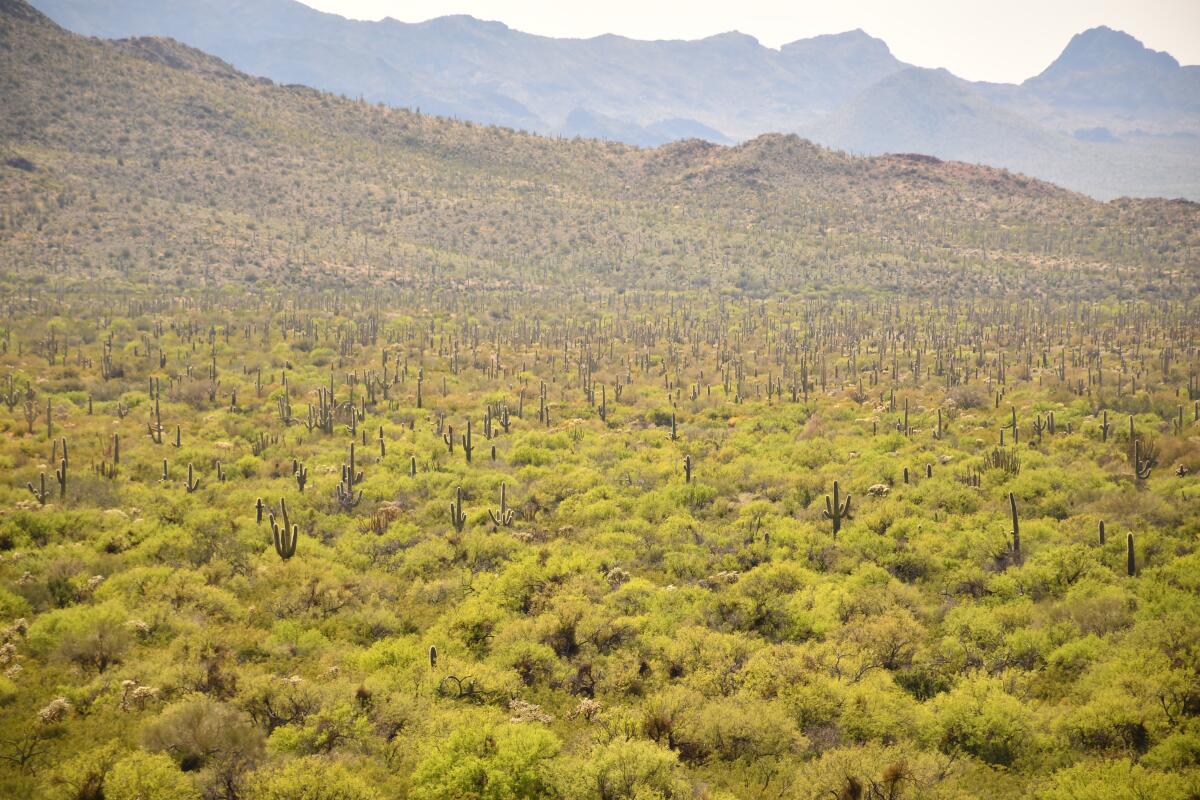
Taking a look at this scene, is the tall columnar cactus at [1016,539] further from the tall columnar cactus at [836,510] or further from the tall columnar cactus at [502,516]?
the tall columnar cactus at [502,516]

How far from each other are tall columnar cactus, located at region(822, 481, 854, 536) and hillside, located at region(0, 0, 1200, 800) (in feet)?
0.90

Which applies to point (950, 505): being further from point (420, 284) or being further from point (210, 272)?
point (210, 272)

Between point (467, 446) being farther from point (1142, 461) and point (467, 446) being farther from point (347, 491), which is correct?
point (1142, 461)

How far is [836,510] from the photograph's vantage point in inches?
902

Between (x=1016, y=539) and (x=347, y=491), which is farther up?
(x=1016, y=539)

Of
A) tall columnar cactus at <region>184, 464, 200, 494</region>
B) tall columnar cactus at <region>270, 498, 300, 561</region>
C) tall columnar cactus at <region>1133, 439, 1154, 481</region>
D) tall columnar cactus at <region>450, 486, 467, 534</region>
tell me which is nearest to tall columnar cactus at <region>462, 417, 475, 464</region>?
tall columnar cactus at <region>450, 486, 467, 534</region>

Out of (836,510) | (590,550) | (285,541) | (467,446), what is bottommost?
(590,550)

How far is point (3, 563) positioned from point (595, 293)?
6534 centimetres

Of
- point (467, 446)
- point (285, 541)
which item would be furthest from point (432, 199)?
point (285, 541)

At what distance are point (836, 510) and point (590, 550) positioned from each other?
6.64 m

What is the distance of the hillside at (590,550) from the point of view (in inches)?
533

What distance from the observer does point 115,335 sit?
48.9 meters

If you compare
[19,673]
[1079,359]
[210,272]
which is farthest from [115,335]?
[1079,359]

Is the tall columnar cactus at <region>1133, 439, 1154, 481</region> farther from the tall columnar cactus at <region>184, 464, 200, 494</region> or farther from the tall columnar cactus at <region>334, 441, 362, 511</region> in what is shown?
the tall columnar cactus at <region>184, 464, 200, 494</region>
